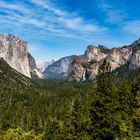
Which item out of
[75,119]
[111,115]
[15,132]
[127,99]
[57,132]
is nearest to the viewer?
[111,115]

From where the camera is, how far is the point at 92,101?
62.5 m

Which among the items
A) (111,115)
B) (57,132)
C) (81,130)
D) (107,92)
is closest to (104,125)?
(111,115)

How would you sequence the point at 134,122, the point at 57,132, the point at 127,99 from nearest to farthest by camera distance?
1. the point at 134,122
2. the point at 127,99
3. the point at 57,132

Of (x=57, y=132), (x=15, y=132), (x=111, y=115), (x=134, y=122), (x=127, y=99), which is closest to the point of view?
(x=134, y=122)

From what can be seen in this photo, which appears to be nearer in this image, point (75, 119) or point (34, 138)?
point (34, 138)

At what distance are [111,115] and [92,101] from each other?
4529 millimetres

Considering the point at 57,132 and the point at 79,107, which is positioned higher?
the point at 79,107

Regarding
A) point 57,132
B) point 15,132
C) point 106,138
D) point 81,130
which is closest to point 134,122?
point 106,138

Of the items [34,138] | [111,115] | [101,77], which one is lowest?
[34,138]

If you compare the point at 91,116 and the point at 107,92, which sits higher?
the point at 107,92

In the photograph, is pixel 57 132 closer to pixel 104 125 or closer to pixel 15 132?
pixel 15 132

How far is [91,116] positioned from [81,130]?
1108 centimetres

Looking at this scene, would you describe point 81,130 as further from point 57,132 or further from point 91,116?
point 57,132

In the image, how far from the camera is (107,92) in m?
62.1
